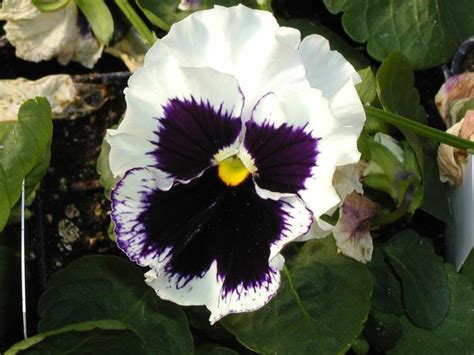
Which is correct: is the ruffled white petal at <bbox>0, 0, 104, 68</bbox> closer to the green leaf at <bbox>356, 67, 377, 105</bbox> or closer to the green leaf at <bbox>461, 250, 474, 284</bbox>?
the green leaf at <bbox>356, 67, 377, 105</bbox>

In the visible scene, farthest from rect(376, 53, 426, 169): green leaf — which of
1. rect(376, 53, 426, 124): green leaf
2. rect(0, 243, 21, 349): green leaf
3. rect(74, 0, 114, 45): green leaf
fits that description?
rect(0, 243, 21, 349): green leaf

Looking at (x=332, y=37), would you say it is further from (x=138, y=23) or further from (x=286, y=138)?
(x=286, y=138)

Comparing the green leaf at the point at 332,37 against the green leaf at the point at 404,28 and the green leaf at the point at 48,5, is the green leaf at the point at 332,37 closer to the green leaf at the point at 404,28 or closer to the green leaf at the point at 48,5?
the green leaf at the point at 404,28

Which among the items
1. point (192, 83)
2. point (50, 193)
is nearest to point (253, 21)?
point (192, 83)

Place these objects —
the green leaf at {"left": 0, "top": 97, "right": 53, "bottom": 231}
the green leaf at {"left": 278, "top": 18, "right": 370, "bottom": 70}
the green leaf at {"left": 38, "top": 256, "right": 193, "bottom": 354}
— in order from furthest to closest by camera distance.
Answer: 1. the green leaf at {"left": 278, "top": 18, "right": 370, "bottom": 70}
2. the green leaf at {"left": 38, "top": 256, "right": 193, "bottom": 354}
3. the green leaf at {"left": 0, "top": 97, "right": 53, "bottom": 231}

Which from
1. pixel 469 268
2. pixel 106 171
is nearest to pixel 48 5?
pixel 106 171

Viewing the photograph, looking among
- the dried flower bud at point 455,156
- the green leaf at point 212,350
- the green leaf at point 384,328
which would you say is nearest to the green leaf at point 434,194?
the dried flower bud at point 455,156

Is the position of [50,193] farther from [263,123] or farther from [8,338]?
[263,123]
